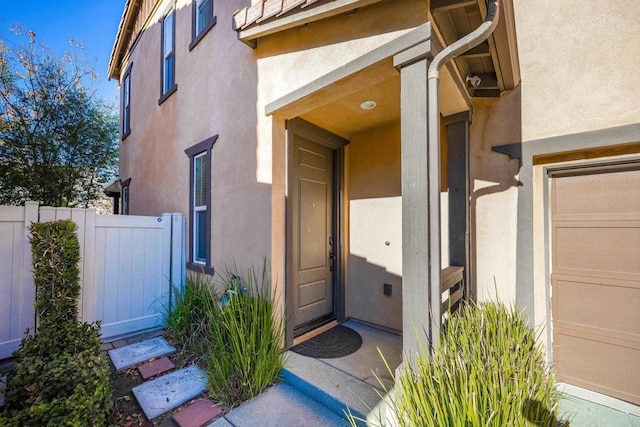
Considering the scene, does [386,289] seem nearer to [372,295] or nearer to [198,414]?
[372,295]

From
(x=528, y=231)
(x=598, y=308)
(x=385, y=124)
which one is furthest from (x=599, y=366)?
(x=385, y=124)

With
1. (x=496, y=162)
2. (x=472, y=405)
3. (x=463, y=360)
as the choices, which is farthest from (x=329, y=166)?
(x=472, y=405)

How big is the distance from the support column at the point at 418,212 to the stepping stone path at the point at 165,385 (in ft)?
6.20

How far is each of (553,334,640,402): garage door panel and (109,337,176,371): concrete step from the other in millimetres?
4309

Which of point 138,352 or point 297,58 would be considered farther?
point 138,352

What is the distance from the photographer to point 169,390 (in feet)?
9.30

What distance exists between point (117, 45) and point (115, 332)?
877 centimetres

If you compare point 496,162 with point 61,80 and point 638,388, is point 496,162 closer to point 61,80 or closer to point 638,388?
point 638,388

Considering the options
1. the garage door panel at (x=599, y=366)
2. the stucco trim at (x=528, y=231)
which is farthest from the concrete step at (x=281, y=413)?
the garage door panel at (x=599, y=366)

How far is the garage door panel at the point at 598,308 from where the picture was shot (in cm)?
247

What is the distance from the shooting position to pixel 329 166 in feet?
13.9

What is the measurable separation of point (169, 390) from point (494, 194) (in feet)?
12.6

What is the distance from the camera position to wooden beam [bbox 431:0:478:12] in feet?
6.43

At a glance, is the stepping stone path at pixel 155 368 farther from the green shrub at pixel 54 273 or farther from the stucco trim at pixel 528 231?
the stucco trim at pixel 528 231
